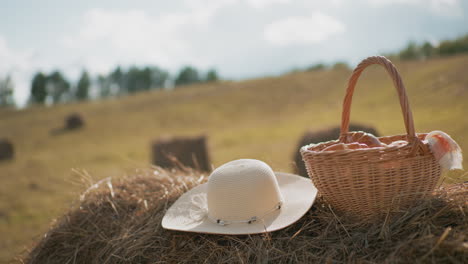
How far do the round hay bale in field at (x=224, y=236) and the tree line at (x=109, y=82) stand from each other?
48.9 m

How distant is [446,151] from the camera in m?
1.74

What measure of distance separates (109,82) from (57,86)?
384 inches

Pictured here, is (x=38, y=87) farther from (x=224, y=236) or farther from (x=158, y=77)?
(x=224, y=236)

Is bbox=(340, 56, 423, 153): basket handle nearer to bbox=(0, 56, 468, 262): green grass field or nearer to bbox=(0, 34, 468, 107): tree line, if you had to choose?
bbox=(0, 56, 468, 262): green grass field

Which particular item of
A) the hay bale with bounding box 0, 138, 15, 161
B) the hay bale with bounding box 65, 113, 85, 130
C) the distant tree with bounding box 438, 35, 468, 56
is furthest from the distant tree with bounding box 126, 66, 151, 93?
the distant tree with bounding box 438, 35, 468, 56

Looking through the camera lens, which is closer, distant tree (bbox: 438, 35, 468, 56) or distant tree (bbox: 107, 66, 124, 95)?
distant tree (bbox: 438, 35, 468, 56)

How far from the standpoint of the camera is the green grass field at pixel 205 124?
4.46m

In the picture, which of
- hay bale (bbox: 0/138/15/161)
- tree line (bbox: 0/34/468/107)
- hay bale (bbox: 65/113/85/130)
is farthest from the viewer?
tree line (bbox: 0/34/468/107)

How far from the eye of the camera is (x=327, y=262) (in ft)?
5.59

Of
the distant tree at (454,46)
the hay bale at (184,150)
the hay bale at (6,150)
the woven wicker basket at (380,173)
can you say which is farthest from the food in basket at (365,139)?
the hay bale at (6,150)

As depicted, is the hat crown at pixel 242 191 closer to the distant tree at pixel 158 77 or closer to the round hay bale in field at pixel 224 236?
the round hay bale in field at pixel 224 236

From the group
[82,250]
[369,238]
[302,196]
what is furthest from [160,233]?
[369,238]

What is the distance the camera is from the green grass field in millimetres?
4465

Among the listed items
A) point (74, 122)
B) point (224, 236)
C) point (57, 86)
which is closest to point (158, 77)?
point (57, 86)
